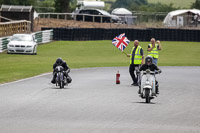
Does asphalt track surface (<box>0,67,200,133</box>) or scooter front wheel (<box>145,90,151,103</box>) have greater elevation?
scooter front wheel (<box>145,90,151,103</box>)

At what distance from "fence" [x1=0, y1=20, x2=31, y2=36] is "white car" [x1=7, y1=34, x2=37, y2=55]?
29.1 ft

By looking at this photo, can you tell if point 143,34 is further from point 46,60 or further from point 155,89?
point 155,89

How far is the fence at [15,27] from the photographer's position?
168 ft

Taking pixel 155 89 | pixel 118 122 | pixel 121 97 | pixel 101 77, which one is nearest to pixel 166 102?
pixel 155 89

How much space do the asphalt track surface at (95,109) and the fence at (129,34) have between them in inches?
1308

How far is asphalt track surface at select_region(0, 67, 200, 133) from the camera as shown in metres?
11.3

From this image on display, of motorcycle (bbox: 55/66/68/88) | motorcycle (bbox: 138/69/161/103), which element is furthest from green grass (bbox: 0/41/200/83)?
motorcycle (bbox: 138/69/161/103)

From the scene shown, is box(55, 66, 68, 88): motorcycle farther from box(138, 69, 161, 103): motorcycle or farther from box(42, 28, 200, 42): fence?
box(42, 28, 200, 42): fence

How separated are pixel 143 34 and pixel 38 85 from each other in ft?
116

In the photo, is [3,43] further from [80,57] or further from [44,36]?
[44,36]

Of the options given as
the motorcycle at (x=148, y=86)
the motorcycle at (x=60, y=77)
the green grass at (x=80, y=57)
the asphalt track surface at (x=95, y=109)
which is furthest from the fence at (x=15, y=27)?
the motorcycle at (x=148, y=86)

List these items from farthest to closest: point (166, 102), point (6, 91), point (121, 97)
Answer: point (6, 91) → point (121, 97) → point (166, 102)

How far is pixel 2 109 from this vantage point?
14023mm

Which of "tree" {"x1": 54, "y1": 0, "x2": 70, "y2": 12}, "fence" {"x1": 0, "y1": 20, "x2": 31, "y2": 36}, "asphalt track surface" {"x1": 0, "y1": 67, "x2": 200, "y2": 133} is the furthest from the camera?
"tree" {"x1": 54, "y1": 0, "x2": 70, "y2": 12}
